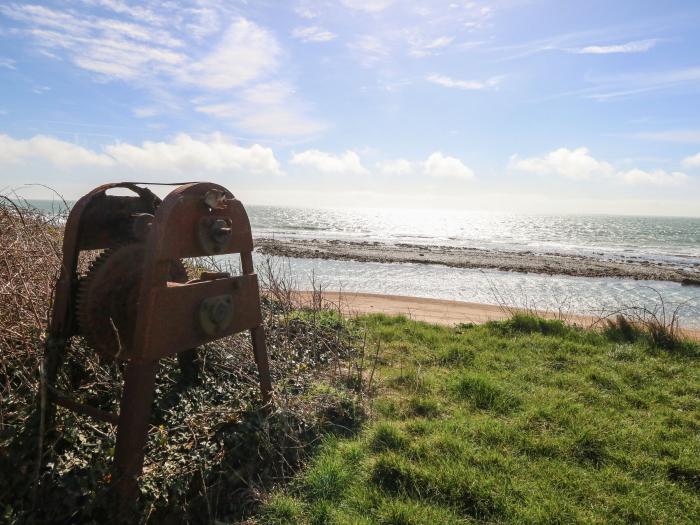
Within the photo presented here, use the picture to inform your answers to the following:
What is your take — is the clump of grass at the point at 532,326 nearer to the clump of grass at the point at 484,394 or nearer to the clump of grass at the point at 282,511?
the clump of grass at the point at 484,394

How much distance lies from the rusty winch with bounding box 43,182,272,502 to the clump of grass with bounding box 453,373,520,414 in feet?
8.47

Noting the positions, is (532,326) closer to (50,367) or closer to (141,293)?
(141,293)

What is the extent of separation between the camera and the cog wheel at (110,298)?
10.9 feet

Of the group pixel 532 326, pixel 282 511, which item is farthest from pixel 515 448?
pixel 532 326

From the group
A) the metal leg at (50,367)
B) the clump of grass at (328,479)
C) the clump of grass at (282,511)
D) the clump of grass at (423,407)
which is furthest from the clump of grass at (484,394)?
the metal leg at (50,367)

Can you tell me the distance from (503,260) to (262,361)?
29544 millimetres

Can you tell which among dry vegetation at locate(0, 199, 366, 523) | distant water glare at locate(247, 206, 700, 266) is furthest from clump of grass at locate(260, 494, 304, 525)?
distant water glare at locate(247, 206, 700, 266)

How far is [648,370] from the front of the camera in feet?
20.1

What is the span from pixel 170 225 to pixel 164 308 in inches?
21.9

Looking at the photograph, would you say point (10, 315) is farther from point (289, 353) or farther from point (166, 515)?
point (289, 353)

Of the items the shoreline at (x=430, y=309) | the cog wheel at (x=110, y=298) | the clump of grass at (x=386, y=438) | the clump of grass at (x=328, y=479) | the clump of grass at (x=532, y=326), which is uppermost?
the cog wheel at (x=110, y=298)

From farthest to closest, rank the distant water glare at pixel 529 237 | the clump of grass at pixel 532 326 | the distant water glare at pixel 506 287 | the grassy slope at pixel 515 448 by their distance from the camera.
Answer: the distant water glare at pixel 529 237 < the distant water glare at pixel 506 287 < the clump of grass at pixel 532 326 < the grassy slope at pixel 515 448

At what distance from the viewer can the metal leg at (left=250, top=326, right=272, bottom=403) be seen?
4.07 metres

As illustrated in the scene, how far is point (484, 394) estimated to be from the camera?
512 cm
